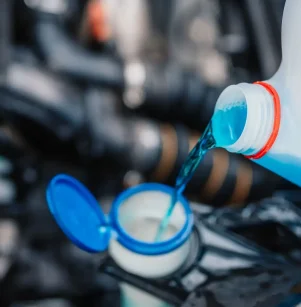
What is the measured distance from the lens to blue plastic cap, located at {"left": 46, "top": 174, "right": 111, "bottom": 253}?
430mm

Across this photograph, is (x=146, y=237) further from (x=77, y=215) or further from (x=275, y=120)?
(x=275, y=120)

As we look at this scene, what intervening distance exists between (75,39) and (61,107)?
7.1 inches

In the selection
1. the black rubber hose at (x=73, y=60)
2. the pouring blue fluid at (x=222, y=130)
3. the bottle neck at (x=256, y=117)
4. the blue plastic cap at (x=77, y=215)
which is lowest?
the blue plastic cap at (x=77, y=215)

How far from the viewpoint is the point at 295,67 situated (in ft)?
1.24

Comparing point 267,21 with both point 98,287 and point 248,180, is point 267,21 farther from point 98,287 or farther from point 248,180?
point 98,287

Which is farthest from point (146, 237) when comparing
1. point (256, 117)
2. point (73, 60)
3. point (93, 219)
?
point (73, 60)

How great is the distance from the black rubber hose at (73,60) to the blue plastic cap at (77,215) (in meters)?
0.28

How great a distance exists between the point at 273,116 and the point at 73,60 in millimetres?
429

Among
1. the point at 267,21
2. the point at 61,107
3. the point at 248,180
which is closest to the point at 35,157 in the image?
the point at 61,107

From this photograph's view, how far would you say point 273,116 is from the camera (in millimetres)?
358

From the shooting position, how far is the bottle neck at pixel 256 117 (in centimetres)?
36

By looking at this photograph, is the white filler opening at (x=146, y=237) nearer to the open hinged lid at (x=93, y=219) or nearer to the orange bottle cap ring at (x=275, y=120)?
the open hinged lid at (x=93, y=219)

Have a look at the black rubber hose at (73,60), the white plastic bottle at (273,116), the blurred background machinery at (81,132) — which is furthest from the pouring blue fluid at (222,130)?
the black rubber hose at (73,60)

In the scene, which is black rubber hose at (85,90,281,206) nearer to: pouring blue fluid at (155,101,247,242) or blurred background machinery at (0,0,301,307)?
blurred background machinery at (0,0,301,307)
